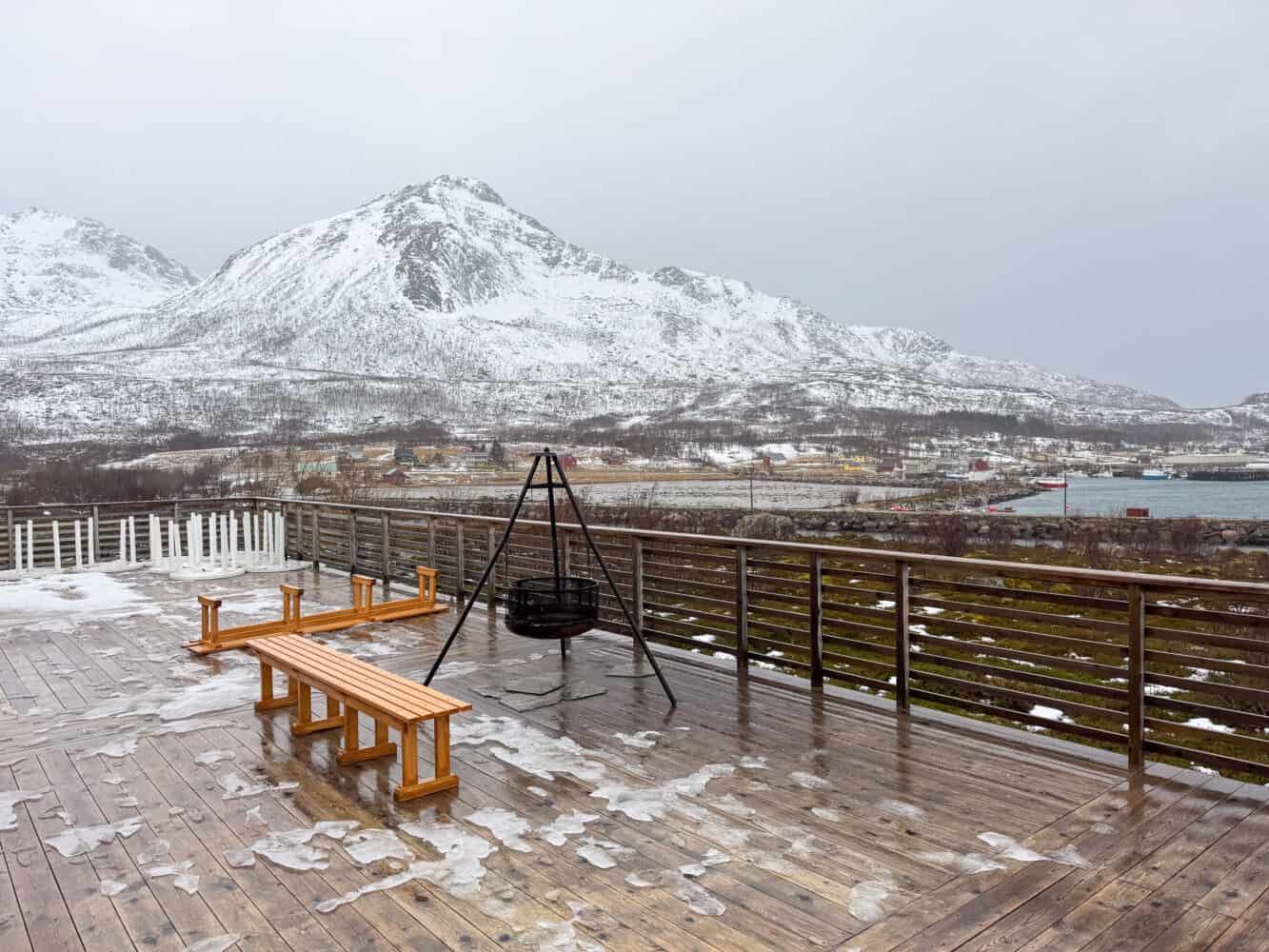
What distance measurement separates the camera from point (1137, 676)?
10.5ft

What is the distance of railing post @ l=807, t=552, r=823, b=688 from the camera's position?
4.28m

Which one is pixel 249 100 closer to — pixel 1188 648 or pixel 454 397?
pixel 454 397

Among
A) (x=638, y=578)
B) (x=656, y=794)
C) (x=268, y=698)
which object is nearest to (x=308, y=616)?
(x=268, y=698)

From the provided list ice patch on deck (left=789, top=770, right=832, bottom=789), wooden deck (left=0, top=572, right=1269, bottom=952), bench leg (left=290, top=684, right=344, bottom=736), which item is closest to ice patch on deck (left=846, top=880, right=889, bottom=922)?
wooden deck (left=0, top=572, right=1269, bottom=952)

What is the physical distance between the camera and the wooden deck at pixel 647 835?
84.3 inches

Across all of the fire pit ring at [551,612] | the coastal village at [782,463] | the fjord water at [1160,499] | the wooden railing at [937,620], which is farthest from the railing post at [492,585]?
the fjord water at [1160,499]

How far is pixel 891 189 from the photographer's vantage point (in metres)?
107

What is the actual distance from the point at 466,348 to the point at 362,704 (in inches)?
3780

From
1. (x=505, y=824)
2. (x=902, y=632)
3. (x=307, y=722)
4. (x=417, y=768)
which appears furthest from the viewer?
(x=902, y=632)

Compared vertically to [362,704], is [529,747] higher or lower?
lower

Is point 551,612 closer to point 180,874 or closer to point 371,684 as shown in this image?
point 371,684

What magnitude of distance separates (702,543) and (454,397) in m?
60.9

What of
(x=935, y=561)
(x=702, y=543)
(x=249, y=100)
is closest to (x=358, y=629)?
(x=702, y=543)

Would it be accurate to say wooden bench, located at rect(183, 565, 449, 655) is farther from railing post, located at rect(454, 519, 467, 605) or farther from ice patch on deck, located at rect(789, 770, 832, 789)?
ice patch on deck, located at rect(789, 770, 832, 789)
